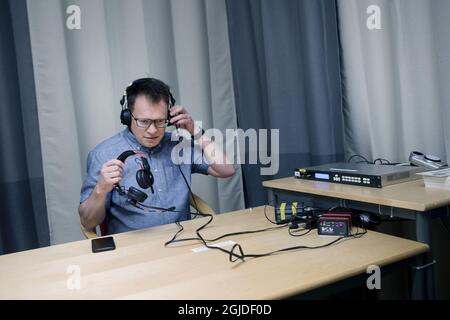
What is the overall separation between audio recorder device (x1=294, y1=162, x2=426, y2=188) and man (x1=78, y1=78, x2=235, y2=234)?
0.58m

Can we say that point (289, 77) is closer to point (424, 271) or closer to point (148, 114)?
point (148, 114)

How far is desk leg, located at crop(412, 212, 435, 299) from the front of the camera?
41.3 inches

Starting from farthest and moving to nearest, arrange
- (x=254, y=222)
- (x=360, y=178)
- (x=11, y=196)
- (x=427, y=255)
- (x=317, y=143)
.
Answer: (x=317, y=143)
(x=11, y=196)
(x=360, y=178)
(x=254, y=222)
(x=427, y=255)

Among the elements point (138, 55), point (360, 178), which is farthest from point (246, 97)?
point (360, 178)

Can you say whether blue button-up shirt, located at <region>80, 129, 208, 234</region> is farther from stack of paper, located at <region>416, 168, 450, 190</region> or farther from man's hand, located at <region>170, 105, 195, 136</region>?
stack of paper, located at <region>416, 168, 450, 190</region>

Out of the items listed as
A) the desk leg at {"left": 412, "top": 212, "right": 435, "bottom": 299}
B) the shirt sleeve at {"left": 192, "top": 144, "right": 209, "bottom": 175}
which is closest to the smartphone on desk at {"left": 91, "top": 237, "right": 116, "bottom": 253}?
the shirt sleeve at {"left": 192, "top": 144, "right": 209, "bottom": 175}

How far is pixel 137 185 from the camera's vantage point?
155 cm

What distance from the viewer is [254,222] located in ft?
4.57

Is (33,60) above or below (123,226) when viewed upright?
above

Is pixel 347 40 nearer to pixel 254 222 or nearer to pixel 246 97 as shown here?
pixel 246 97

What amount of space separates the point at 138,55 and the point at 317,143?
1083 mm

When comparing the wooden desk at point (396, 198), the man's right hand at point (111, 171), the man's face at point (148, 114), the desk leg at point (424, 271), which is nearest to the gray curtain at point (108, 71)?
the man's face at point (148, 114)

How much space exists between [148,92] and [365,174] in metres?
0.91

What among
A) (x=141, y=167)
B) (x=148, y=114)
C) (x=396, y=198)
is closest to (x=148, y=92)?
(x=148, y=114)
